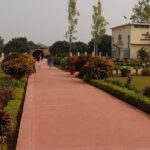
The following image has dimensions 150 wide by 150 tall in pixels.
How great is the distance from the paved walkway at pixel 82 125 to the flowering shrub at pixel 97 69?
7478 mm

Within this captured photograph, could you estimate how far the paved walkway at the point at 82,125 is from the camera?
778cm

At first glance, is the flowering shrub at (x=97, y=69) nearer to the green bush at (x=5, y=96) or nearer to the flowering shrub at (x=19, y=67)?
the flowering shrub at (x=19, y=67)

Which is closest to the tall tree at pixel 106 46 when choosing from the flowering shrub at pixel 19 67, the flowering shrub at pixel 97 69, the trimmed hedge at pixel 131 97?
the flowering shrub at pixel 97 69

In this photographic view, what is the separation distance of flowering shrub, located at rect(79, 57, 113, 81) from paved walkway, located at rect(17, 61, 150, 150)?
7.48m

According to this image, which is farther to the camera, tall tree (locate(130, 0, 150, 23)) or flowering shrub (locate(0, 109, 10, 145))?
tall tree (locate(130, 0, 150, 23))

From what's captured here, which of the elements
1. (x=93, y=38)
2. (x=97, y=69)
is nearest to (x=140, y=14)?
(x=93, y=38)

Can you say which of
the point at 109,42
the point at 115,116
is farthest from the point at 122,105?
the point at 109,42

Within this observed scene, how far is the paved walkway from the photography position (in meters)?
7.78

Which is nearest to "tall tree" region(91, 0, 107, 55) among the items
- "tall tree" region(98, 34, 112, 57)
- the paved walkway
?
"tall tree" region(98, 34, 112, 57)

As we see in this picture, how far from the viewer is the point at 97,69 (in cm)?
2167

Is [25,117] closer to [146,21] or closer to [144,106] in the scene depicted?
[144,106]

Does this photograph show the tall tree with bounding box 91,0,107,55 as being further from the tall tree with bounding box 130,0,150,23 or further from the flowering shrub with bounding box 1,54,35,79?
the flowering shrub with bounding box 1,54,35,79

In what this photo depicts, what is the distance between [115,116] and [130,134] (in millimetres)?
2109

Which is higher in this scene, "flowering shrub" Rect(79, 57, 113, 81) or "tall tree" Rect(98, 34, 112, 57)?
"tall tree" Rect(98, 34, 112, 57)
